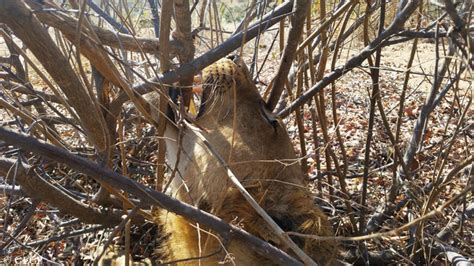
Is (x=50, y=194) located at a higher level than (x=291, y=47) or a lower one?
lower

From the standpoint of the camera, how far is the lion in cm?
271

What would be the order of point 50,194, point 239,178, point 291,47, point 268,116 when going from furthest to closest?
point 268,116 < point 291,47 < point 239,178 < point 50,194

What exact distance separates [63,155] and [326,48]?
6.17ft

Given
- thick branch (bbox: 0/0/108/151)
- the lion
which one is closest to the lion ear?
the lion

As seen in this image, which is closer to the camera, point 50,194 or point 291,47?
point 50,194

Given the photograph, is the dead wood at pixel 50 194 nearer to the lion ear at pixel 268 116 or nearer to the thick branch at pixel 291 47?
the lion ear at pixel 268 116

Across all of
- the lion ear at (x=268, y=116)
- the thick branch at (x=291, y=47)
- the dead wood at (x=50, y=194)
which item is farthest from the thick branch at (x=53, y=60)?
the thick branch at (x=291, y=47)

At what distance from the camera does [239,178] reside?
2.88 metres

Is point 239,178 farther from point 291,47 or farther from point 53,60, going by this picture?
point 53,60

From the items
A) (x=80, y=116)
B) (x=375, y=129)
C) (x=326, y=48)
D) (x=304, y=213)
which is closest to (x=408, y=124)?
(x=375, y=129)

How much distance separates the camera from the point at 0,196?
3.69m

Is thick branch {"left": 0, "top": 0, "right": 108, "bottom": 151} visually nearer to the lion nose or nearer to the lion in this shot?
the lion

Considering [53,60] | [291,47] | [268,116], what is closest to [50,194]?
[53,60]

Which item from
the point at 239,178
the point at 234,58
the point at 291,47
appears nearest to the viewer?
the point at 239,178
